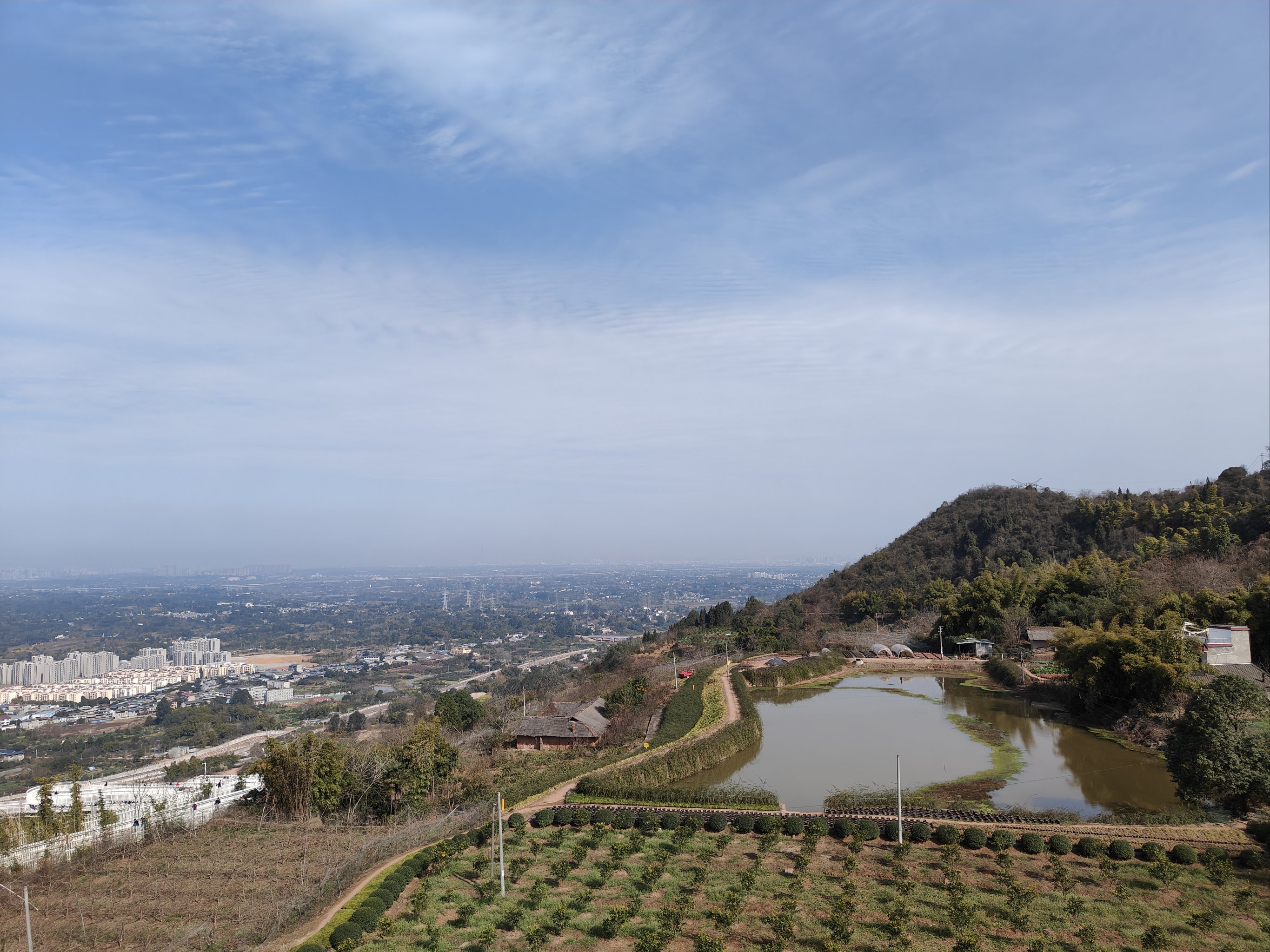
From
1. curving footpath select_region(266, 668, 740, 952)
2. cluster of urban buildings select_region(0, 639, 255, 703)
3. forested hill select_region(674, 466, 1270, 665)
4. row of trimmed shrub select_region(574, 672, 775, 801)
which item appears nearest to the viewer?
curving footpath select_region(266, 668, 740, 952)

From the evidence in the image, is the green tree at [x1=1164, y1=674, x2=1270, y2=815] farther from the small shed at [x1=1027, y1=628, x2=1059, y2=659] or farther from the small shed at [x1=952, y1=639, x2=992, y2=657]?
the small shed at [x1=952, y1=639, x2=992, y2=657]

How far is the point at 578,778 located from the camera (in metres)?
17.8

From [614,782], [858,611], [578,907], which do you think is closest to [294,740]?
[614,782]

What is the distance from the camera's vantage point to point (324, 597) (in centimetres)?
15138

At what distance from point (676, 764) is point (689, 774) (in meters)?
0.66

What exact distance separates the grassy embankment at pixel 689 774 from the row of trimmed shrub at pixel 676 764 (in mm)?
15

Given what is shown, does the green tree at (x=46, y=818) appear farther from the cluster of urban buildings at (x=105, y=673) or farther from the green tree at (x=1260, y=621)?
the cluster of urban buildings at (x=105, y=673)

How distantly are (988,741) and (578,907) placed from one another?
51.7 ft

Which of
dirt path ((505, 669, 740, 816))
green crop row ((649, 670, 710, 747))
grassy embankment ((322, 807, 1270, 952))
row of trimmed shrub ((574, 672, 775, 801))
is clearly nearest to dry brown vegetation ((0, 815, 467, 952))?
grassy embankment ((322, 807, 1270, 952))

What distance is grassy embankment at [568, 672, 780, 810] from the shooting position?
16.0m

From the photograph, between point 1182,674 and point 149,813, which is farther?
point 1182,674

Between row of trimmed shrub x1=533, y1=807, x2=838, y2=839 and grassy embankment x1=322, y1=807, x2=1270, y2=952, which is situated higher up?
grassy embankment x1=322, y1=807, x2=1270, y2=952

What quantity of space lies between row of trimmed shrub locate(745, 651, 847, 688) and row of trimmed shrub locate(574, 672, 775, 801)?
7.23 m

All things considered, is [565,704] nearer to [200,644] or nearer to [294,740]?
[294,740]
